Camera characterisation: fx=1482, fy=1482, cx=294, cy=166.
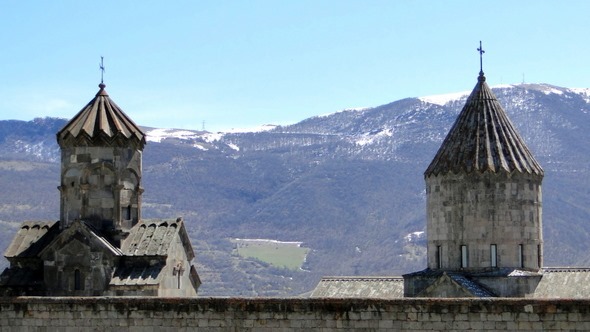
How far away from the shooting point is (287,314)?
1396 inches

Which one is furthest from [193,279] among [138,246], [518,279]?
[518,279]

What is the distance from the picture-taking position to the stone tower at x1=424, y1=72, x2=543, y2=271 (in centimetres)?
4841

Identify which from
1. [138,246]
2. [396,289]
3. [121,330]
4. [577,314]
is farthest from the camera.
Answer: [396,289]

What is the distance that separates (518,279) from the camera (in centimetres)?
4797

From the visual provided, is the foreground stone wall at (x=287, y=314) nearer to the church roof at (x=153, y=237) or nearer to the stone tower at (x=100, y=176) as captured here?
the church roof at (x=153, y=237)

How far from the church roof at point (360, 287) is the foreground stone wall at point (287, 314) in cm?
1648

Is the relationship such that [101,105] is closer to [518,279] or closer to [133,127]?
[133,127]

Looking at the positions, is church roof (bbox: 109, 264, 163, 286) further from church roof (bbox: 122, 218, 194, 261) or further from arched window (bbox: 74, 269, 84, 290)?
arched window (bbox: 74, 269, 84, 290)

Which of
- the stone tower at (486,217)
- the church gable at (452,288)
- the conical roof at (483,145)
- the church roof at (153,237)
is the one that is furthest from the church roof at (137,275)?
the conical roof at (483,145)

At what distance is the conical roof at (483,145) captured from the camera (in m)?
48.8

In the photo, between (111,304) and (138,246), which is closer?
(111,304)

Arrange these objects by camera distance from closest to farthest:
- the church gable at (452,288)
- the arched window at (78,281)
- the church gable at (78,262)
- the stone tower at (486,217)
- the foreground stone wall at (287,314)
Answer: the foreground stone wall at (287,314)
the church gable at (78,262)
the arched window at (78,281)
the church gable at (452,288)
the stone tower at (486,217)

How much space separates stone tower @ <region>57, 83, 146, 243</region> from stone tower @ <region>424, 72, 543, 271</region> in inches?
402

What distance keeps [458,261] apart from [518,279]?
207 centimetres
